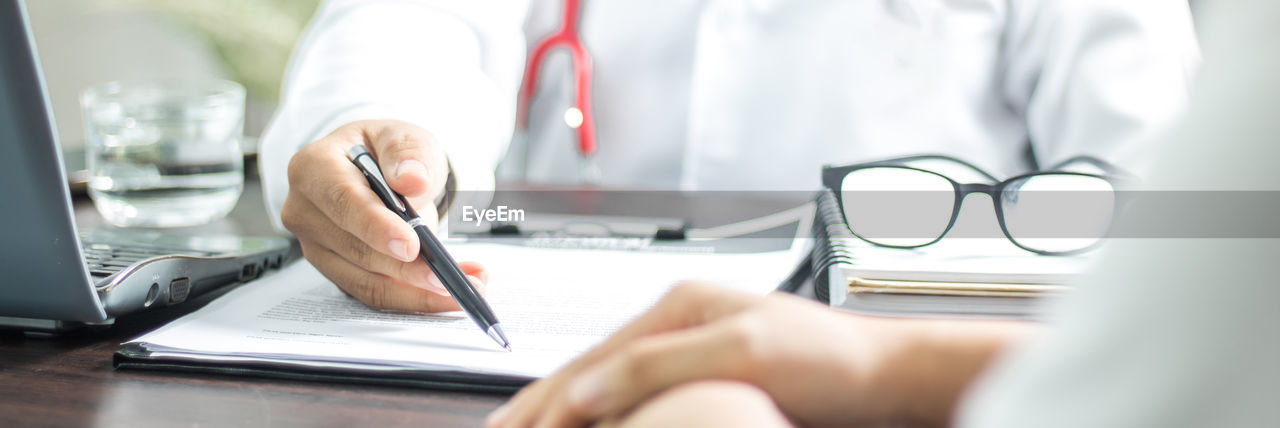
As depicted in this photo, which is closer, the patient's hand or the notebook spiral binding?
the patient's hand

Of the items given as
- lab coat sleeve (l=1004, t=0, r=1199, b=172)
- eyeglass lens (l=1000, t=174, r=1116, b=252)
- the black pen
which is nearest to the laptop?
the black pen

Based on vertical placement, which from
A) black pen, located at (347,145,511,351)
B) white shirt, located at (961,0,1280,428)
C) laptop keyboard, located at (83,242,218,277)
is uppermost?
white shirt, located at (961,0,1280,428)

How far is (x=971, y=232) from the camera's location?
0.52m

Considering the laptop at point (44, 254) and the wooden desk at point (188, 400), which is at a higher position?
the laptop at point (44, 254)

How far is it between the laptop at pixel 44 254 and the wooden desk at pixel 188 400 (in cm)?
3

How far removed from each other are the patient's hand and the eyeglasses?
0.27 meters

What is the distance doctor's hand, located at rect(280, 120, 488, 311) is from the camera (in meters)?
0.45

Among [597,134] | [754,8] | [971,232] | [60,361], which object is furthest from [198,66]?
[971,232]

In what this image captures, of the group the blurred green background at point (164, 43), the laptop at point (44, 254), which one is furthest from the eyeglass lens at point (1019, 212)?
the blurred green background at point (164, 43)

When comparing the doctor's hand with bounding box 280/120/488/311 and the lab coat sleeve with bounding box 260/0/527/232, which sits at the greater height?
the lab coat sleeve with bounding box 260/0/527/232

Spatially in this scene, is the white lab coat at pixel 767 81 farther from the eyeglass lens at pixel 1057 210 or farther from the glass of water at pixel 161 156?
the eyeglass lens at pixel 1057 210

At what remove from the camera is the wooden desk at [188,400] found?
1.02 ft

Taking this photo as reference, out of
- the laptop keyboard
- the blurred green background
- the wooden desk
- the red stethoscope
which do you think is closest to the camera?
the wooden desk

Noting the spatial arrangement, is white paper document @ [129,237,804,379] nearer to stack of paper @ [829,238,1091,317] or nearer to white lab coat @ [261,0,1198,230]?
stack of paper @ [829,238,1091,317]
